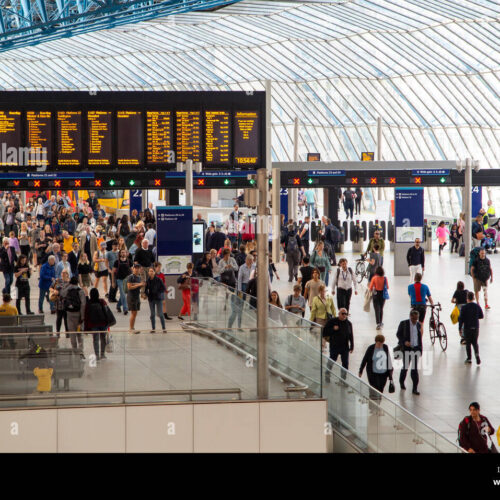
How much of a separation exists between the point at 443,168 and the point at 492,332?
11.8 metres

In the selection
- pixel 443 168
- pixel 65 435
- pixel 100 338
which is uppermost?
pixel 443 168

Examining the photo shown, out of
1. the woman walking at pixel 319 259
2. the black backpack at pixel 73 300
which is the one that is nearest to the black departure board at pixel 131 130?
the woman walking at pixel 319 259

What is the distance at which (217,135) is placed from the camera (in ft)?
76.5

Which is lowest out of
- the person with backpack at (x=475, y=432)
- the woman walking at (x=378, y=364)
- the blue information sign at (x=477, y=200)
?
the person with backpack at (x=475, y=432)

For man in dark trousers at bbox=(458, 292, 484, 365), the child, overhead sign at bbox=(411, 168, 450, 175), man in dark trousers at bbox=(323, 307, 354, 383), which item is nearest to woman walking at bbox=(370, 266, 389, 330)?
man in dark trousers at bbox=(458, 292, 484, 365)

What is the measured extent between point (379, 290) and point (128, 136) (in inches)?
306

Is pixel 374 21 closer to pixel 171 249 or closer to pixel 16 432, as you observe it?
pixel 171 249

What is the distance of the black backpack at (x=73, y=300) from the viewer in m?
15.3

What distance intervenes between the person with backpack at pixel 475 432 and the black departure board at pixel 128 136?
14192 mm

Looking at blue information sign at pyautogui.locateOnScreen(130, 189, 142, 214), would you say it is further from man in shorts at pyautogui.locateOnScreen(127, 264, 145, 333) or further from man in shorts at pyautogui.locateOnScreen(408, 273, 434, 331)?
man in shorts at pyautogui.locateOnScreen(408, 273, 434, 331)

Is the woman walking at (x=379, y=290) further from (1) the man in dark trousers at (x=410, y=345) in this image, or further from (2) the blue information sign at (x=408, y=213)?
(2) the blue information sign at (x=408, y=213)

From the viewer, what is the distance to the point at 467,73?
155 feet

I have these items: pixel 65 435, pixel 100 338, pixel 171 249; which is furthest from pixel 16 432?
pixel 171 249

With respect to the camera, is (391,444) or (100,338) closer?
(391,444)
